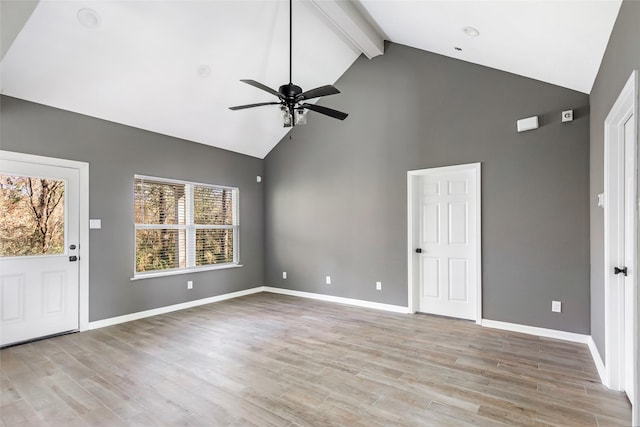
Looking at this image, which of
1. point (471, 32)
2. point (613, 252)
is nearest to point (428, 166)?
point (471, 32)

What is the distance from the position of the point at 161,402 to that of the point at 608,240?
370cm

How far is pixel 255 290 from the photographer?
6.36 metres

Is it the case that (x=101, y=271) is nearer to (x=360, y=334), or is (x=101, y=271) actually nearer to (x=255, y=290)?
(x=255, y=290)

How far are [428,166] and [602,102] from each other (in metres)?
2.05

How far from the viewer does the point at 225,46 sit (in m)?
4.18

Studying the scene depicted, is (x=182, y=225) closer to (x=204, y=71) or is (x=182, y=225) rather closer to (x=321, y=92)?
(x=204, y=71)

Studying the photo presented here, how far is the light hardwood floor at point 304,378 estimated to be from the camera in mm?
2270

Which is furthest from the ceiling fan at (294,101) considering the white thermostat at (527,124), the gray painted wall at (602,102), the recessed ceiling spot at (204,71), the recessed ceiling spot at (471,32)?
the white thermostat at (527,124)

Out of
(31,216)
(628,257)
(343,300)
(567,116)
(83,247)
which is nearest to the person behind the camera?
(628,257)

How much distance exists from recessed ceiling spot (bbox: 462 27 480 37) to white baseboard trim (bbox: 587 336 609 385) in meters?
3.29

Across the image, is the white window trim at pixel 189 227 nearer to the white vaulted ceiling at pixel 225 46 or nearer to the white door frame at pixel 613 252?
the white vaulted ceiling at pixel 225 46

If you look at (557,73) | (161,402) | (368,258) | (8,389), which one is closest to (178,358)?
(161,402)

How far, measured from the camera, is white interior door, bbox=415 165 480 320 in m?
4.39

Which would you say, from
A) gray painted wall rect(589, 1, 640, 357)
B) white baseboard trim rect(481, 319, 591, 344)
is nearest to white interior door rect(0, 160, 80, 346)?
white baseboard trim rect(481, 319, 591, 344)
